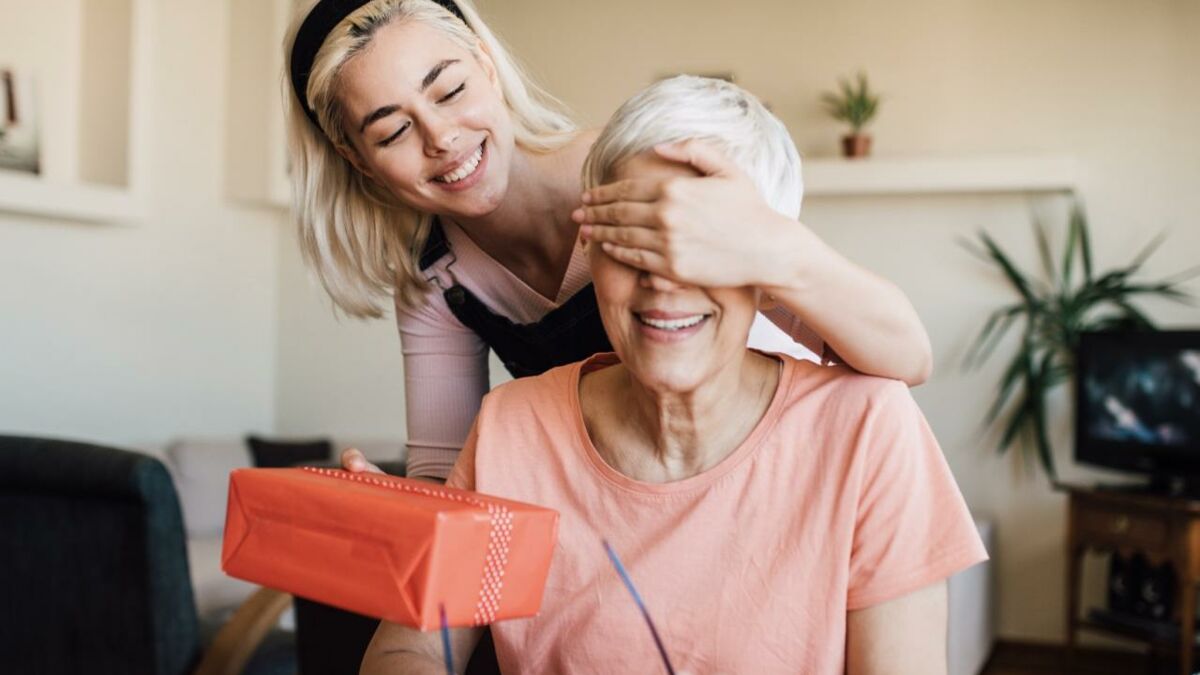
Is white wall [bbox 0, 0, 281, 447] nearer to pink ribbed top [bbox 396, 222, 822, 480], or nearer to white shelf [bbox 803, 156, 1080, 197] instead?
white shelf [bbox 803, 156, 1080, 197]

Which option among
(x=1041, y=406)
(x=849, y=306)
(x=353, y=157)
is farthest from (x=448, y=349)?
(x=1041, y=406)

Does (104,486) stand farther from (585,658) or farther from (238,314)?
(238,314)

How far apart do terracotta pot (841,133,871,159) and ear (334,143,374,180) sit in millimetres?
3518

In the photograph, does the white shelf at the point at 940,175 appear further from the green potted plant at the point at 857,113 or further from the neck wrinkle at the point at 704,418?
the neck wrinkle at the point at 704,418

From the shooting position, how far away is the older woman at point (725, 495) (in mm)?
1248

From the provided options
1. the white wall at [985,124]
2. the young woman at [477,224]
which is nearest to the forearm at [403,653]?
the young woman at [477,224]

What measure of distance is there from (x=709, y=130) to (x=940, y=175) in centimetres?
395

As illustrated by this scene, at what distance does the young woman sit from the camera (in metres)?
1.16

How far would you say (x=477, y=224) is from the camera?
1868mm

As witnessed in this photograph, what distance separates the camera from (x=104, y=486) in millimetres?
2336

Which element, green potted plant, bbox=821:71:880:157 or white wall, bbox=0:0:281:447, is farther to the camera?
green potted plant, bbox=821:71:880:157

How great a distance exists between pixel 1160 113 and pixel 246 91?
154 inches

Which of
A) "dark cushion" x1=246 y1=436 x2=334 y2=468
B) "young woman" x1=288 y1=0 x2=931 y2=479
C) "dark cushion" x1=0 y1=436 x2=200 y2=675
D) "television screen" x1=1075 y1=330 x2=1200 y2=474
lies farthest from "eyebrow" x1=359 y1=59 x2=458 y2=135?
"dark cushion" x1=246 y1=436 x2=334 y2=468

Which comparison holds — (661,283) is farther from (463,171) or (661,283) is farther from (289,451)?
(289,451)
